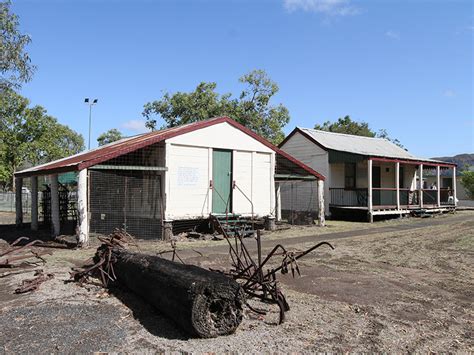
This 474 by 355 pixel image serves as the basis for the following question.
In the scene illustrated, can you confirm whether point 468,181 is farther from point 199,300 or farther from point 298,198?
point 199,300

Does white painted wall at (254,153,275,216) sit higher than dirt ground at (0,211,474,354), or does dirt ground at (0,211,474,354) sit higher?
white painted wall at (254,153,275,216)

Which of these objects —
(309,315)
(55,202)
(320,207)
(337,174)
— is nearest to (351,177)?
(337,174)

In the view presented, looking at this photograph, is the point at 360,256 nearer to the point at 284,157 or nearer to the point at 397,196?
the point at 284,157

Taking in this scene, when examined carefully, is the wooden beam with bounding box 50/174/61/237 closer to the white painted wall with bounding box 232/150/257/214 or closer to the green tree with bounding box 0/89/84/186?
the white painted wall with bounding box 232/150/257/214

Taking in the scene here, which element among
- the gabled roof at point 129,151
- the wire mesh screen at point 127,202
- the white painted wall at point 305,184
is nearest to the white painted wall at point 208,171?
the gabled roof at point 129,151

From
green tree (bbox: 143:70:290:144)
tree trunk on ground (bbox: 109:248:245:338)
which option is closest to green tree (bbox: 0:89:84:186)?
green tree (bbox: 143:70:290:144)

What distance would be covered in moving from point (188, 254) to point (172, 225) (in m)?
3.95

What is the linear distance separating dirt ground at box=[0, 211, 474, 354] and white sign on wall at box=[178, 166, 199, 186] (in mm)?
4898

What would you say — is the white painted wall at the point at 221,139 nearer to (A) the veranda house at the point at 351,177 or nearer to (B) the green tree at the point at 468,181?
(A) the veranda house at the point at 351,177

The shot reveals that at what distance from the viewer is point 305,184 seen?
22.2 m

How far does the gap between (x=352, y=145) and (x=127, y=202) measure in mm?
14791

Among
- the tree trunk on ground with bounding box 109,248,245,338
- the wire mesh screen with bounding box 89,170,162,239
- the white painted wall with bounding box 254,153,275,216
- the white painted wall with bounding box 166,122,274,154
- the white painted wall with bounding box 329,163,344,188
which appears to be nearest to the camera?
the tree trunk on ground with bounding box 109,248,245,338

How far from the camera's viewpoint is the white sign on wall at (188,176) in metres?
14.7

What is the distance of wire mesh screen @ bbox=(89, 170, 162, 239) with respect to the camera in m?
12.7
